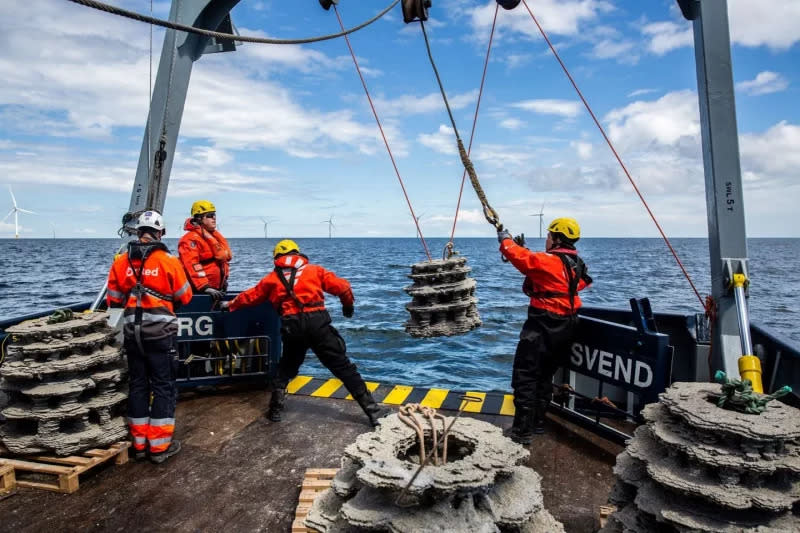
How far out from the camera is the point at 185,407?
19.6ft

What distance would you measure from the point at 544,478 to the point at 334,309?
58.5ft

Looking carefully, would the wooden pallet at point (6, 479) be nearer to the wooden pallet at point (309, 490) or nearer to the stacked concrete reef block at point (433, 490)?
the wooden pallet at point (309, 490)

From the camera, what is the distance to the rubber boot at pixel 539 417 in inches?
203

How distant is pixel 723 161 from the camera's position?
14.3 ft

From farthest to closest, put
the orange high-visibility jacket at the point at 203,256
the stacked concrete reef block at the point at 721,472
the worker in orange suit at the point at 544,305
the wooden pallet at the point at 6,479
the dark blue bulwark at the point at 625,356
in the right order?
the orange high-visibility jacket at the point at 203,256
the worker in orange suit at the point at 544,305
the dark blue bulwark at the point at 625,356
the wooden pallet at the point at 6,479
the stacked concrete reef block at the point at 721,472

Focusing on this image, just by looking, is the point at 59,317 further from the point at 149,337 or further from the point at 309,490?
the point at 309,490

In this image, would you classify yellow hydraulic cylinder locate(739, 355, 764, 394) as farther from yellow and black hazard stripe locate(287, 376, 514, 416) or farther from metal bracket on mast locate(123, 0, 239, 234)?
Result: metal bracket on mast locate(123, 0, 239, 234)

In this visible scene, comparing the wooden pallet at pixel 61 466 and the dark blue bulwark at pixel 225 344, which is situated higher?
the dark blue bulwark at pixel 225 344

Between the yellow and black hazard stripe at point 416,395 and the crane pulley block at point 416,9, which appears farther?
the yellow and black hazard stripe at point 416,395

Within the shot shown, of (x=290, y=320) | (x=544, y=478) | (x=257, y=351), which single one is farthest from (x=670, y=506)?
(x=257, y=351)

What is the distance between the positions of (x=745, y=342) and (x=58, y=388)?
556 cm

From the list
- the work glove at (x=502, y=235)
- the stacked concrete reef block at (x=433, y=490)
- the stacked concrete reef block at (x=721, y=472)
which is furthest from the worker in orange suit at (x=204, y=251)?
the stacked concrete reef block at (x=721, y=472)

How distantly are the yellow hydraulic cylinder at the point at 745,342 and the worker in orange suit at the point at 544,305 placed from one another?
119cm

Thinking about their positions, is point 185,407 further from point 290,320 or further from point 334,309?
point 334,309
